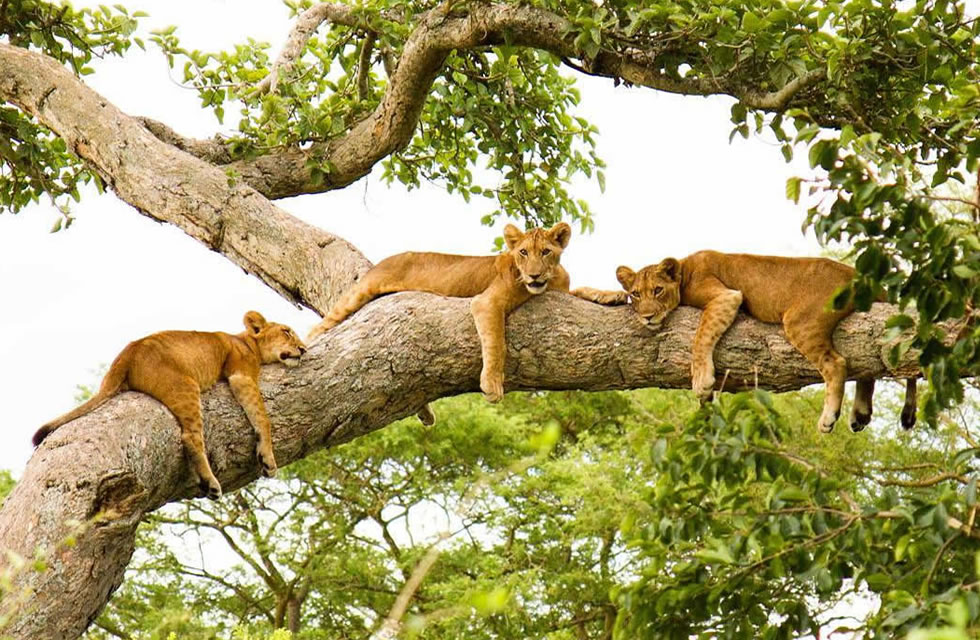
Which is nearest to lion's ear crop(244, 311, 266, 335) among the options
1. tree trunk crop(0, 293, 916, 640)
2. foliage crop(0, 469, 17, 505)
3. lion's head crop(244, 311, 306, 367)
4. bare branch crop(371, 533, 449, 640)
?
lion's head crop(244, 311, 306, 367)

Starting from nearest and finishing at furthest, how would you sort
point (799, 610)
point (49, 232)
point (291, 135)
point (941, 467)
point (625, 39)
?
1. point (799, 610)
2. point (941, 467)
3. point (625, 39)
4. point (291, 135)
5. point (49, 232)

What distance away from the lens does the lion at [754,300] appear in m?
5.51

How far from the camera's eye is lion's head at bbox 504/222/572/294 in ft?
19.8

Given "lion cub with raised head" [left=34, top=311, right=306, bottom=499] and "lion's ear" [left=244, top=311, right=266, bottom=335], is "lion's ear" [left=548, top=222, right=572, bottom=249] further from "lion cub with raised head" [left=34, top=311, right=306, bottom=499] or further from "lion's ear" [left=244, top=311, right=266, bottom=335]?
"lion's ear" [left=244, top=311, right=266, bottom=335]

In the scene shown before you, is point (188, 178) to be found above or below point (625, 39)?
above

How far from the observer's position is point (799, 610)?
4.21m

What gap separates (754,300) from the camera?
5.85m

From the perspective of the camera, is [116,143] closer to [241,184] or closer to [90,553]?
[241,184]

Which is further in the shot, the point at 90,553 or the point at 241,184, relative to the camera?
the point at 241,184

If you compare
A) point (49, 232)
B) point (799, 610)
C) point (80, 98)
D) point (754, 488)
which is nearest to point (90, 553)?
point (799, 610)

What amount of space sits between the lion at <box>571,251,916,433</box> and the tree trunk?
0.08 meters

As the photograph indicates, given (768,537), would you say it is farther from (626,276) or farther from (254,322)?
(254,322)

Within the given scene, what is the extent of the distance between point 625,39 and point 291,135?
2809 millimetres

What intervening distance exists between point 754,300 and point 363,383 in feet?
6.09
